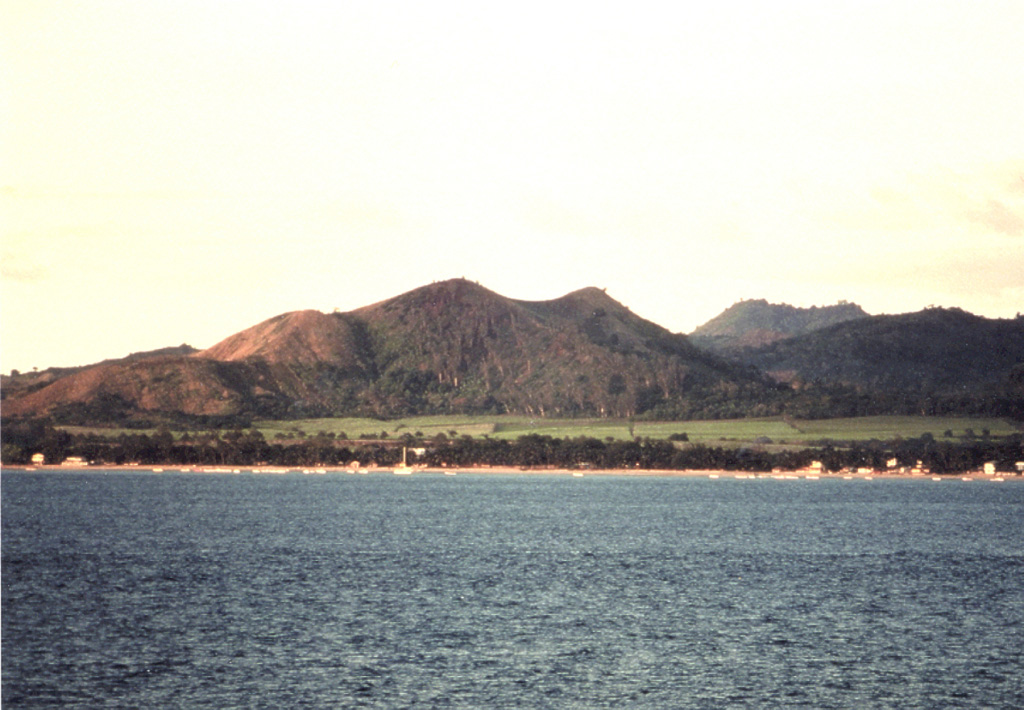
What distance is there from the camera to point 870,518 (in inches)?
6225

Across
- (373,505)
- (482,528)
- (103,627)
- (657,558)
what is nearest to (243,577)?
(103,627)

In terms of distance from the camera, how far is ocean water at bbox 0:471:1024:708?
4931 centimetres

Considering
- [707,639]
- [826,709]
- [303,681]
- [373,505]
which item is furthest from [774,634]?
[373,505]

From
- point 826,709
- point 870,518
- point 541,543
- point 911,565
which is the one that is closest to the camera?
point 826,709

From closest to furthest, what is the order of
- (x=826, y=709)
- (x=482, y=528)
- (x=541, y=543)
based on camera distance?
(x=826, y=709)
(x=541, y=543)
(x=482, y=528)

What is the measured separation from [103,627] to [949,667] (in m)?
41.2

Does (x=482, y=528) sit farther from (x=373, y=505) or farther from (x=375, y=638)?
(x=375, y=638)

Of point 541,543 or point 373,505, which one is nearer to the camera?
point 541,543

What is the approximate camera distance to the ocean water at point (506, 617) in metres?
49.3

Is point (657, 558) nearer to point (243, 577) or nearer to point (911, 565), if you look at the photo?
point (911, 565)

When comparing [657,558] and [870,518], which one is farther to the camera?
[870,518]

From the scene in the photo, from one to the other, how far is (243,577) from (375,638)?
90.5ft

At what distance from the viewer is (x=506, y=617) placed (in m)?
66.9

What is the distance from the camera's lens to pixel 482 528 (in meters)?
130
